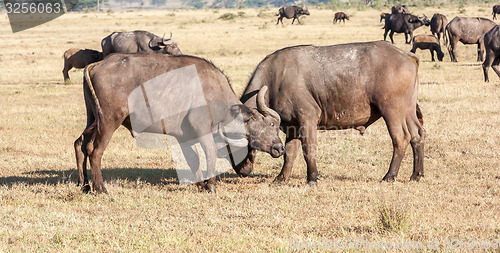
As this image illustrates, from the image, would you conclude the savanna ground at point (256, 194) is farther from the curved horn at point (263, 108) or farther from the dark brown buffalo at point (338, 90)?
the curved horn at point (263, 108)

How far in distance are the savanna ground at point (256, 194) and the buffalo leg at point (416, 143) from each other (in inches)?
8.3

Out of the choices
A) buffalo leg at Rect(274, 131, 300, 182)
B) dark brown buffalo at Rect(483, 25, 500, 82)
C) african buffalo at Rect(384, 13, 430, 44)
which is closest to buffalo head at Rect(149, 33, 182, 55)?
dark brown buffalo at Rect(483, 25, 500, 82)

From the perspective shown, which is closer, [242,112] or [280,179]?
[242,112]

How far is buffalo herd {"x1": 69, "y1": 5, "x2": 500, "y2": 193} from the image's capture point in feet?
26.7

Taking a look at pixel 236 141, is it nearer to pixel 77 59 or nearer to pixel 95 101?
pixel 95 101

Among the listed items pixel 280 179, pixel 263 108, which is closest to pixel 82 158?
pixel 263 108

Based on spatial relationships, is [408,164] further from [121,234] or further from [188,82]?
[121,234]

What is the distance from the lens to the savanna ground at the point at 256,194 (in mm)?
6219

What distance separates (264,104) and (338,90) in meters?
1.22

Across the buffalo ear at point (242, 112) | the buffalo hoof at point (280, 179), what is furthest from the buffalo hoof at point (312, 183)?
the buffalo ear at point (242, 112)

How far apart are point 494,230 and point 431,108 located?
898 cm

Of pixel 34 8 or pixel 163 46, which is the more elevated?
pixel 163 46

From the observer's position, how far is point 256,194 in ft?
26.8

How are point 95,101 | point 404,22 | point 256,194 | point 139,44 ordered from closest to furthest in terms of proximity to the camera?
point 95,101
point 256,194
point 139,44
point 404,22
